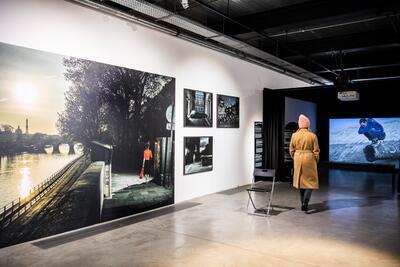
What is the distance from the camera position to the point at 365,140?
41.2 feet

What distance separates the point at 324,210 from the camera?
5.90 meters

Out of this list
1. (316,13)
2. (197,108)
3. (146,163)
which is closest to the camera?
(146,163)

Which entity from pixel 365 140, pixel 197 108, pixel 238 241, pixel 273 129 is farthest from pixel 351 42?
pixel 238 241

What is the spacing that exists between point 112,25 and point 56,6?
0.93m

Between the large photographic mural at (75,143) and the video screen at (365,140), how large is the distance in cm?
930

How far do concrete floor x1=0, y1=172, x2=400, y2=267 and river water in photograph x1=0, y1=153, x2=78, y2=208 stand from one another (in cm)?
66

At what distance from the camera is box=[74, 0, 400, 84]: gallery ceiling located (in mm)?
5246

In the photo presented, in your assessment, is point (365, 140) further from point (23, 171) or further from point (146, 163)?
point (23, 171)

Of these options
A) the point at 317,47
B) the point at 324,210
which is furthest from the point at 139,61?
the point at 317,47

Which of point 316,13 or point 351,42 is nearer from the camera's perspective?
point 316,13

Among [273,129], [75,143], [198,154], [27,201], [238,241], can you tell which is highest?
[273,129]

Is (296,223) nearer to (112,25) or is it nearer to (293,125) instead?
(112,25)

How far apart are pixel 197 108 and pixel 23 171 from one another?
3.66 m

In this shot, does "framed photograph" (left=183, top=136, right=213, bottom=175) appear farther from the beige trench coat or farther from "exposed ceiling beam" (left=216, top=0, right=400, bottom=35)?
"exposed ceiling beam" (left=216, top=0, right=400, bottom=35)
